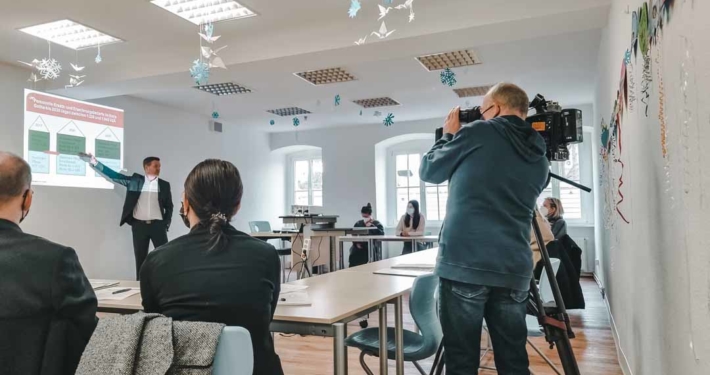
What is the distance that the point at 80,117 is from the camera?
571cm

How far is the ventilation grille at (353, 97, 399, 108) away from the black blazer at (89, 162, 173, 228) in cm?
296

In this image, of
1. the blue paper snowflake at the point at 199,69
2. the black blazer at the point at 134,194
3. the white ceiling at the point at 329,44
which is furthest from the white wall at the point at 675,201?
the black blazer at the point at 134,194

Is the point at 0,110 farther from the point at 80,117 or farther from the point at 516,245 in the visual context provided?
the point at 516,245

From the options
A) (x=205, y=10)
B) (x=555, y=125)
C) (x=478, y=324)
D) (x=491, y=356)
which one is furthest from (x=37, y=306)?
(x=205, y=10)

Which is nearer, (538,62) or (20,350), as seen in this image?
(20,350)

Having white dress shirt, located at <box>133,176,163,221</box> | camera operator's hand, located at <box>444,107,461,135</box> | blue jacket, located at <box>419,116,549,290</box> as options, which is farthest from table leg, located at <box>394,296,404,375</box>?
white dress shirt, located at <box>133,176,163,221</box>

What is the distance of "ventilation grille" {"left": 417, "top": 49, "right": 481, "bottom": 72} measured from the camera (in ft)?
16.3

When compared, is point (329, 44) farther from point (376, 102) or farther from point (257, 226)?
point (257, 226)

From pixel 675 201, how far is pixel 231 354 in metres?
1.12

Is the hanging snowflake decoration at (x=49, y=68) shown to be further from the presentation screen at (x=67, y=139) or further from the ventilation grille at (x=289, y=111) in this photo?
the ventilation grille at (x=289, y=111)

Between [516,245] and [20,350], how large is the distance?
1312 mm

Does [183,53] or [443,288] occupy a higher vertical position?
[183,53]

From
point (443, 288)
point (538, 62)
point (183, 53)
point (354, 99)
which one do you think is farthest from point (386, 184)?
point (443, 288)

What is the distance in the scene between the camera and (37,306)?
1145mm
